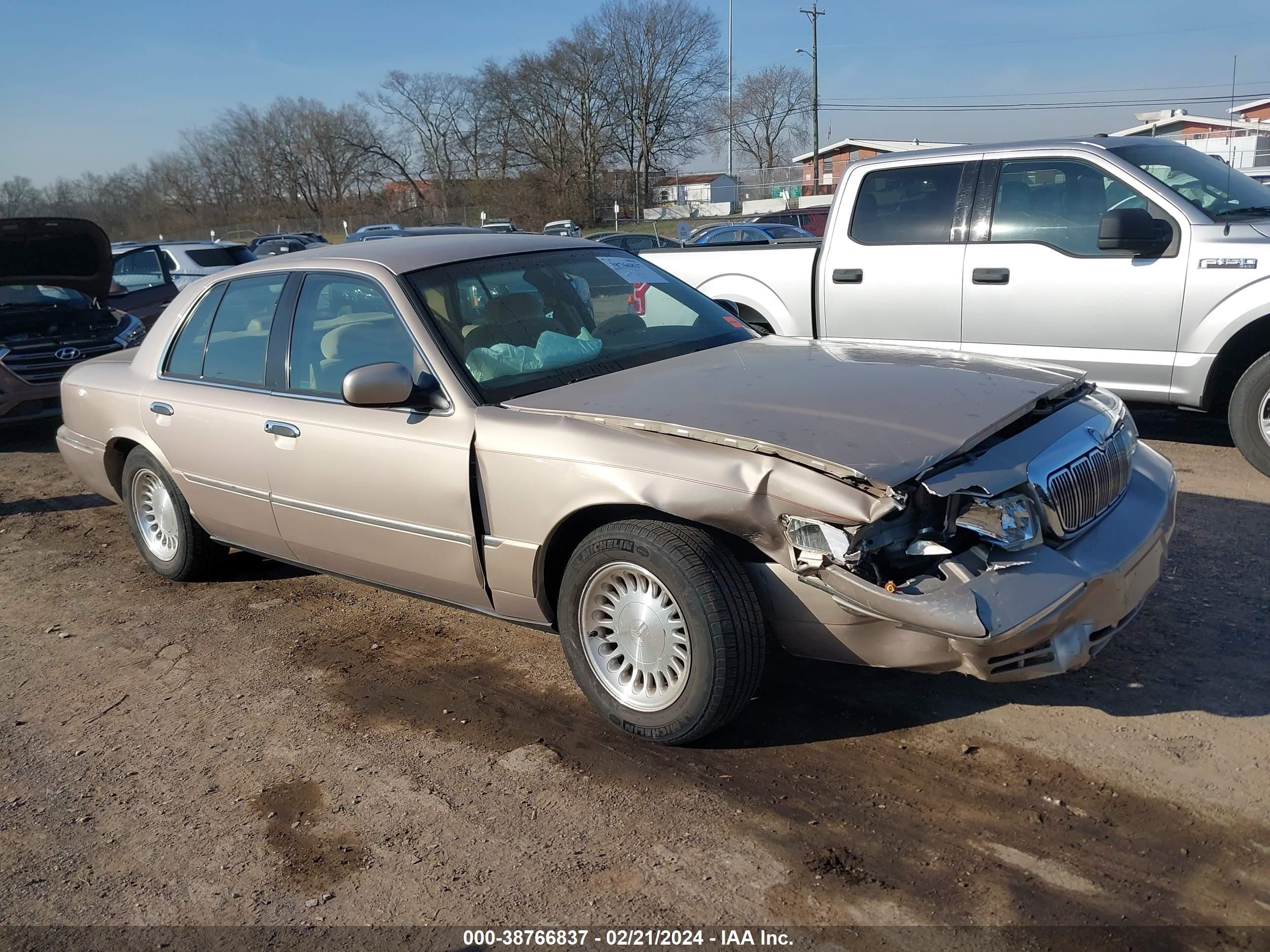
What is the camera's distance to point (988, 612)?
Result: 278cm

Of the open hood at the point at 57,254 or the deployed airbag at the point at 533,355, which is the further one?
the open hood at the point at 57,254

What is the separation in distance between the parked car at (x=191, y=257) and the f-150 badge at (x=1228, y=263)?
12.2 meters

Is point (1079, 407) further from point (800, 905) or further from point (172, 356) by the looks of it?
point (172, 356)

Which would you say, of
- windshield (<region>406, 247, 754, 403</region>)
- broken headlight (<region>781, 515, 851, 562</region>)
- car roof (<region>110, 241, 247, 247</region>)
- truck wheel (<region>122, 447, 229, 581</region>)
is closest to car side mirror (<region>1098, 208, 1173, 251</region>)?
windshield (<region>406, 247, 754, 403</region>)

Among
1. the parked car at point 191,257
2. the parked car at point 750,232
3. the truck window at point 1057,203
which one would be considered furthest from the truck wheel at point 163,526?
the parked car at point 750,232

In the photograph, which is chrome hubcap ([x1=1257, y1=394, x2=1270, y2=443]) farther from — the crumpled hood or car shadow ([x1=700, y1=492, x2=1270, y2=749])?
the crumpled hood

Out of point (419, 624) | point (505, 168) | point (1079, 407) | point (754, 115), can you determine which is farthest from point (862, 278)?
point (754, 115)

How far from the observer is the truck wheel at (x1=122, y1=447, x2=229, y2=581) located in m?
5.24

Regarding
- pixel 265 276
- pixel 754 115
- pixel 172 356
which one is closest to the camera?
pixel 265 276

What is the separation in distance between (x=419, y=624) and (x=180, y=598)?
4.96 ft

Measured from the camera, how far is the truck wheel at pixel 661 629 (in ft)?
10.1

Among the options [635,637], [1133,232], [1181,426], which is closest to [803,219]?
[1181,426]

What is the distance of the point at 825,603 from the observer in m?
2.98

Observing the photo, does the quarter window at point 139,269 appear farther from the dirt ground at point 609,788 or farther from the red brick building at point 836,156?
the red brick building at point 836,156
